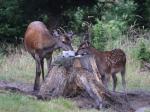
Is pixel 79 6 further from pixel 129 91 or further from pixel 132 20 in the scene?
pixel 129 91

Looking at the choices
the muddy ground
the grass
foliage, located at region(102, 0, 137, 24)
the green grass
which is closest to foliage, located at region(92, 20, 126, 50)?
the grass

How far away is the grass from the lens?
33.3 ft

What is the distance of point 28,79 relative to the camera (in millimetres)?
15250

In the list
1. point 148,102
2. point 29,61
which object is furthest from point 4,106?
point 29,61

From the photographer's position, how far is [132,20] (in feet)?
75.8

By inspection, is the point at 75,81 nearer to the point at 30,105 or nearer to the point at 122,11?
the point at 30,105

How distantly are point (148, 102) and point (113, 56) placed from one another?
143 cm

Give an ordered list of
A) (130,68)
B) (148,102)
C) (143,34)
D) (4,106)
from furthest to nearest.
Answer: (143,34) → (130,68) → (148,102) → (4,106)

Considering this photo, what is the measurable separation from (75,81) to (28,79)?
3.64 meters

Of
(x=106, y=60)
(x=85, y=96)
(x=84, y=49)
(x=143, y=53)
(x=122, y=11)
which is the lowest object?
(x=143, y=53)

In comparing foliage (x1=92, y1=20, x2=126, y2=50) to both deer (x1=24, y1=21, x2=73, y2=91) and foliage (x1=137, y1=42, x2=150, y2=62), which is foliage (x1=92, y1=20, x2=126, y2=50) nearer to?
foliage (x1=137, y1=42, x2=150, y2=62)

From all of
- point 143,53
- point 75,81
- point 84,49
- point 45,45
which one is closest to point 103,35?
point 143,53

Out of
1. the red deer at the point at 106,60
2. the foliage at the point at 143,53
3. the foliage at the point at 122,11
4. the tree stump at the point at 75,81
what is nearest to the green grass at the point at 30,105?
the tree stump at the point at 75,81

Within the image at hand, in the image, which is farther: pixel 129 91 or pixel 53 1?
pixel 53 1
